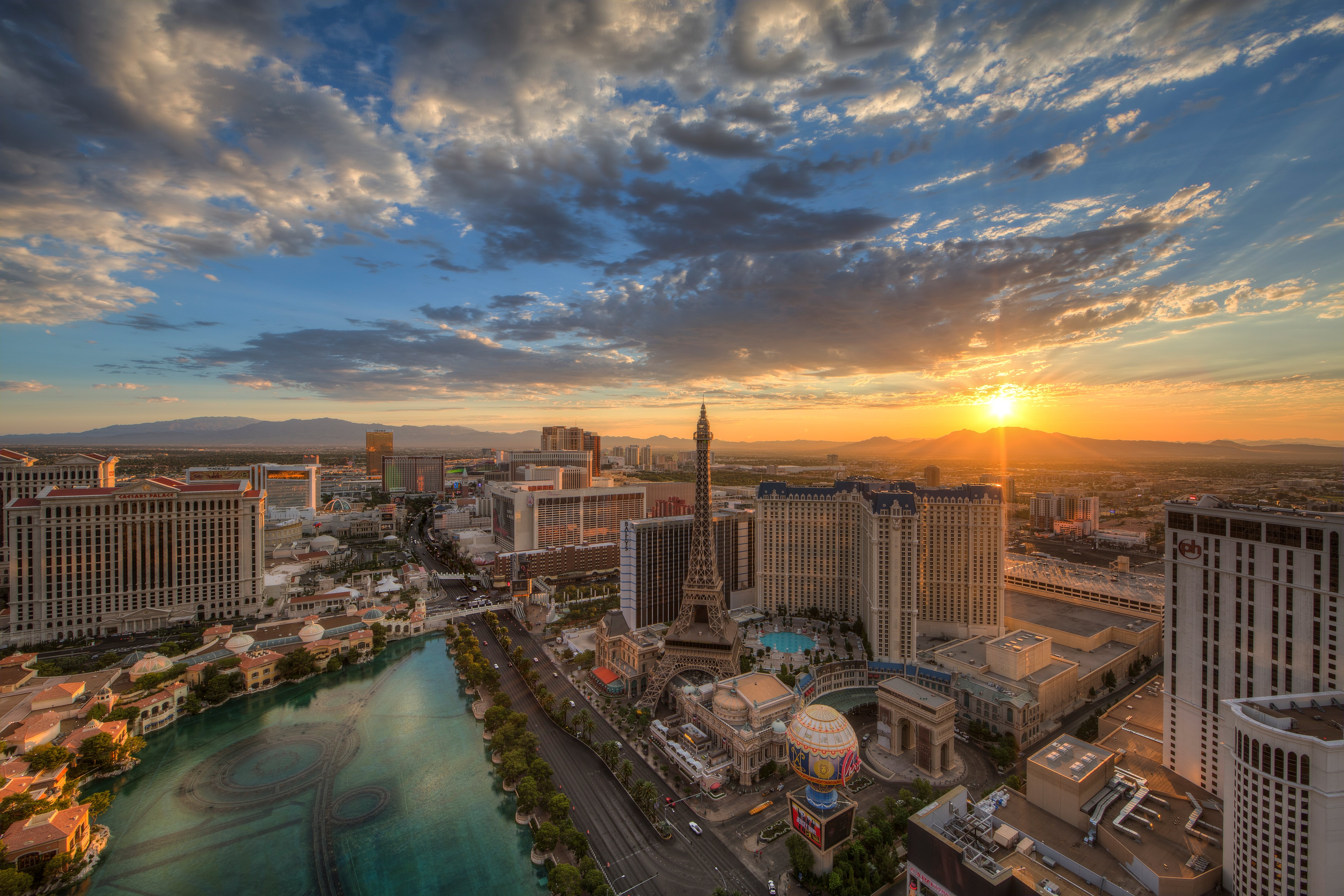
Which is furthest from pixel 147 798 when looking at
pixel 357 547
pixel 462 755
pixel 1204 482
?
pixel 1204 482

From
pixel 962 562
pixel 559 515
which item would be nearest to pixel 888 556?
pixel 962 562

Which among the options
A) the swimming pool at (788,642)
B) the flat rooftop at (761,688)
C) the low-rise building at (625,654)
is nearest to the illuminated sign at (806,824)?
the flat rooftop at (761,688)

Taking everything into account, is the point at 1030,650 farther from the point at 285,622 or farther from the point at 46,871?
the point at 285,622

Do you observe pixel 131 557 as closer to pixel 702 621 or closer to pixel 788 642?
pixel 702 621

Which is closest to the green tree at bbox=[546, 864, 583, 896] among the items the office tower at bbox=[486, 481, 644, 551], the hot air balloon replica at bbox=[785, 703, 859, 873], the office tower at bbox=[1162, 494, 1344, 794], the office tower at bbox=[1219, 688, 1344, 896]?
the hot air balloon replica at bbox=[785, 703, 859, 873]

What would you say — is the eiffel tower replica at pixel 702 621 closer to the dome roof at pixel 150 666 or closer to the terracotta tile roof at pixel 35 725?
the terracotta tile roof at pixel 35 725
